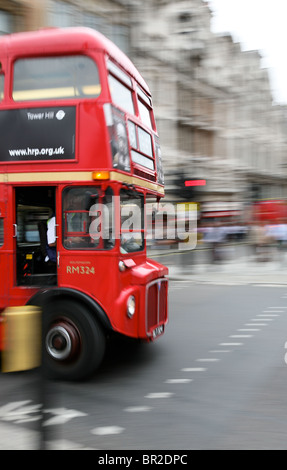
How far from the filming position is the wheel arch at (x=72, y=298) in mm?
5453

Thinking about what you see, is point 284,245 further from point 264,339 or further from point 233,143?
point 233,143

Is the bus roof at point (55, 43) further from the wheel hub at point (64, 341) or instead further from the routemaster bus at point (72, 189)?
the wheel hub at point (64, 341)

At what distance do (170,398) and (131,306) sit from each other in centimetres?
104

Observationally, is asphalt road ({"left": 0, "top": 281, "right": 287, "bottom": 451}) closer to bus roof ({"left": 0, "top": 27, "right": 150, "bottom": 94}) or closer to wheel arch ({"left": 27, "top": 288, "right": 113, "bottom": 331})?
wheel arch ({"left": 27, "top": 288, "right": 113, "bottom": 331})

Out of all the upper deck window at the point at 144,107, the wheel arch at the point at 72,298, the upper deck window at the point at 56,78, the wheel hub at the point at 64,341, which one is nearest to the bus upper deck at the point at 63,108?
the upper deck window at the point at 56,78

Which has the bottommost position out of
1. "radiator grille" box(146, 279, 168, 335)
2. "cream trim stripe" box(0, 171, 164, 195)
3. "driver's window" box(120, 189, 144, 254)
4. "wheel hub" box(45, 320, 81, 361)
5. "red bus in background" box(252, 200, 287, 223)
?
"wheel hub" box(45, 320, 81, 361)

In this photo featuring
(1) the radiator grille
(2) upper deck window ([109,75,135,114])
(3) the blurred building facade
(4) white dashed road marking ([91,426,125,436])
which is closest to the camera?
(4) white dashed road marking ([91,426,125,436])

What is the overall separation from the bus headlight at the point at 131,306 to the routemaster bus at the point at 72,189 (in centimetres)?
1

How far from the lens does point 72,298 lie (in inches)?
222

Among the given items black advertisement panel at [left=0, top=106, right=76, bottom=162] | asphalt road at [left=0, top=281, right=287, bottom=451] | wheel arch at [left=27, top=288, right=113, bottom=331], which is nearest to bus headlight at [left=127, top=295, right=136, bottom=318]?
wheel arch at [left=27, top=288, right=113, bottom=331]

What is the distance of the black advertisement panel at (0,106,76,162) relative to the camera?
562 centimetres

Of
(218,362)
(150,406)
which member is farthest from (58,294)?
(218,362)

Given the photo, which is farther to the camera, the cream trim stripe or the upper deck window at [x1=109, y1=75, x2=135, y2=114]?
the upper deck window at [x1=109, y1=75, x2=135, y2=114]

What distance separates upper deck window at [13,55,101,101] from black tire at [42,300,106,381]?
215 cm
